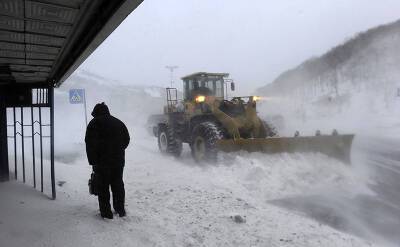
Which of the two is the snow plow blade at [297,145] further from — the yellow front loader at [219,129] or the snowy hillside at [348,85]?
the snowy hillside at [348,85]

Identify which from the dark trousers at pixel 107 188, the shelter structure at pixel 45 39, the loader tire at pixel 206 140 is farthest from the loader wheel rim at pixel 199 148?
the dark trousers at pixel 107 188

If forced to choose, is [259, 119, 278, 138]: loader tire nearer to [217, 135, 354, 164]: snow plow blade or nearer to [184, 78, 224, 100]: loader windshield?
[217, 135, 354, 164]: snow plow blade

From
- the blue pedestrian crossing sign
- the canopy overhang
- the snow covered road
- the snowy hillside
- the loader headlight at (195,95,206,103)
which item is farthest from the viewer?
the snowy hillside

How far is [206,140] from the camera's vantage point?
10.5 metres

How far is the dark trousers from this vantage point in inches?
207

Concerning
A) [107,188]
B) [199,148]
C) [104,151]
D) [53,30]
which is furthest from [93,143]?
[199,148]

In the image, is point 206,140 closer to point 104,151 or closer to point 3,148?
point 3,148

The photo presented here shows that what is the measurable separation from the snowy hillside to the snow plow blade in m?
14.8

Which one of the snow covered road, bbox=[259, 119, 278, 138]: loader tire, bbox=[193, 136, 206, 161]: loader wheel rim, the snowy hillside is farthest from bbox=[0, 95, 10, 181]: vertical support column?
the snowy hillside

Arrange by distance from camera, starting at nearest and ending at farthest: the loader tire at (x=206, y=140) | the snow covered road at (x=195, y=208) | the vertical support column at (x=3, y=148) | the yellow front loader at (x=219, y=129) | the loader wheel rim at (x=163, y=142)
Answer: the snow covered road at (x=195, y=208)
the vertical support column at (x=3, y=148)
the yellow front loader at (x=219, y=129)
the loader tire at (x=206, y=140)
the loader wheel rim at (x=163, y=142)

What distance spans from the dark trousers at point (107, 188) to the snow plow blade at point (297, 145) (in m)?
4.55

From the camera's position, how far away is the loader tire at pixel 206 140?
10109mm

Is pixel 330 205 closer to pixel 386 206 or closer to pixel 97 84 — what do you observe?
pixel 386 206

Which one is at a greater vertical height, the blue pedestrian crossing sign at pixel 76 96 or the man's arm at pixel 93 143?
the blue pedestrian crossing sign at pixel 76 96
